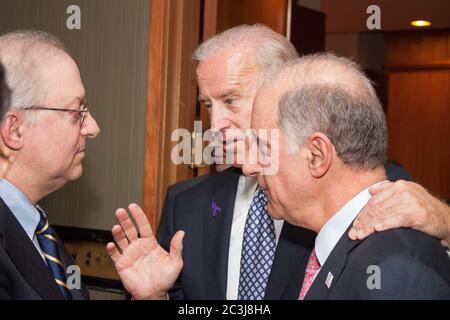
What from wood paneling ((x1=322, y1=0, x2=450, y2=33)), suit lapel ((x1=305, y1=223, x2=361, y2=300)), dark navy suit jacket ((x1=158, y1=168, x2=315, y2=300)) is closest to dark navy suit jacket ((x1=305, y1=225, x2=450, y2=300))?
suit lapel ((x1=305, y1=223, x2=361, y2=300))

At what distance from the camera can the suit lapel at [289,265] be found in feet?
5.05

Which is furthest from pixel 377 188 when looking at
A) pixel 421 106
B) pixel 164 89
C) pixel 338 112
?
pixel 421 106

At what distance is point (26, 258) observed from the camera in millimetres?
1303

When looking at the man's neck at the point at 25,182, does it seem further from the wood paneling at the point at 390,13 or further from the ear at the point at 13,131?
the wood paneling at the point at 390,13

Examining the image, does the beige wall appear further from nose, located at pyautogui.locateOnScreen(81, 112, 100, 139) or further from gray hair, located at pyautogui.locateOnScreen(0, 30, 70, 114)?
gray hair, located at pyautogui.locateOnScreen(0, 30, 70, 114)

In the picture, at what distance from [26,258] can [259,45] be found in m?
0.87

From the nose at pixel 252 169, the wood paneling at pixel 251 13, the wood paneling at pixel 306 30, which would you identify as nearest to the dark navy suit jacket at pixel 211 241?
the nose at pixel 252 169

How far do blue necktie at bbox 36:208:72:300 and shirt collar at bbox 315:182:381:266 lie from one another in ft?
1.91

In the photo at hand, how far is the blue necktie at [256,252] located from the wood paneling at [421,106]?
155 inches

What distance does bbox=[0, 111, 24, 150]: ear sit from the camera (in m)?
1.42

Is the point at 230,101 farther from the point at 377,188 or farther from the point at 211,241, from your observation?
the point at 377,188

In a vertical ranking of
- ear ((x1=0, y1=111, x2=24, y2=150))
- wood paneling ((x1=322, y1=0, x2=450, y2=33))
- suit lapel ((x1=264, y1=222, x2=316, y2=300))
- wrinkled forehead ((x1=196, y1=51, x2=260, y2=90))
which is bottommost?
suit lapel ((x1=264, y1=222, x2=316, y2=300))

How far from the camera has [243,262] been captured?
5.40ft

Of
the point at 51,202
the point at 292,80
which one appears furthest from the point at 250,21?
the point at 292,80
